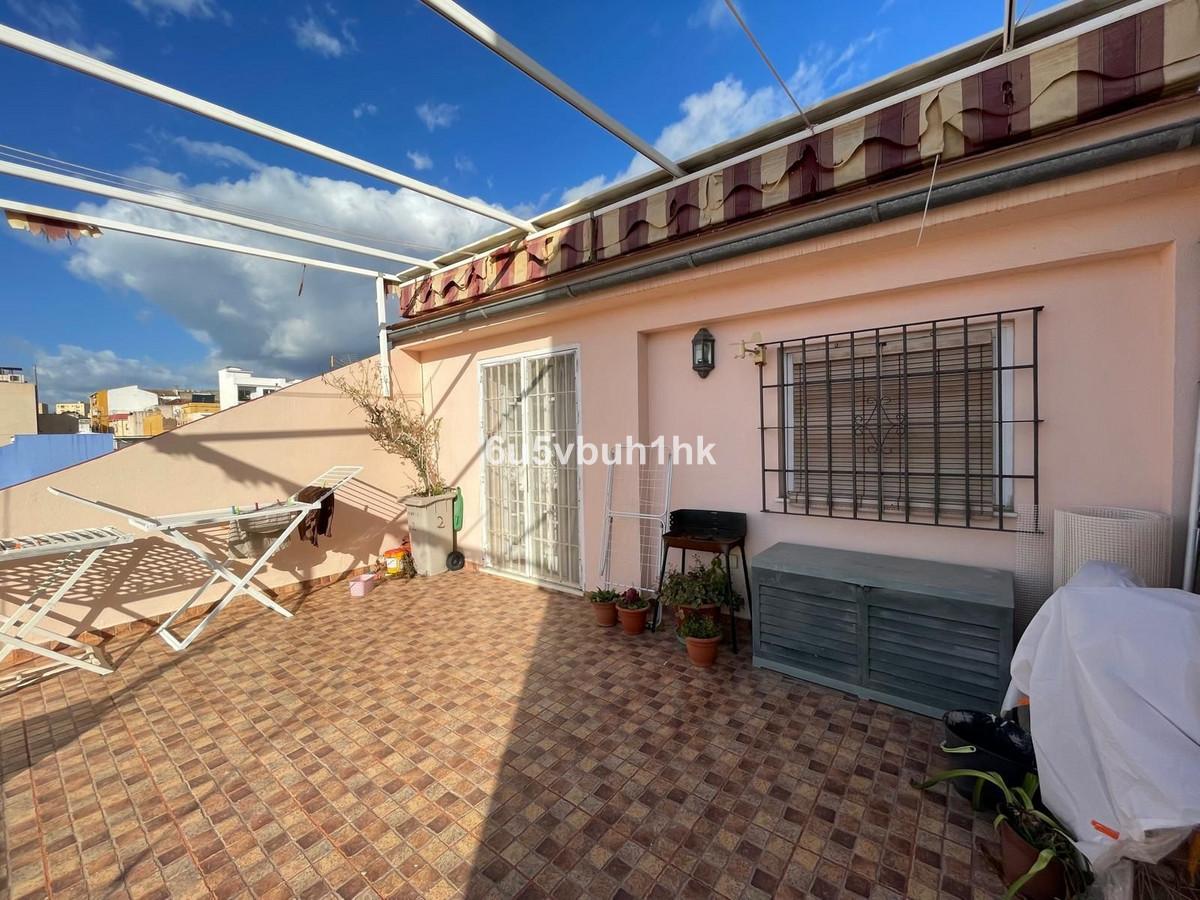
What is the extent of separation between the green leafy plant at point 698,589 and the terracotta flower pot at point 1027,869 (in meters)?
1.92

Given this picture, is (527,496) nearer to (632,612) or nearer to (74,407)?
(632,612)

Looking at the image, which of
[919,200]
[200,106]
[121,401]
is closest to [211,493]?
[200,106]

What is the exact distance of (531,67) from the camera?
2479mm

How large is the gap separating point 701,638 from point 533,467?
289 cm

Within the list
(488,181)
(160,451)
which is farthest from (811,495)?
(160,451)

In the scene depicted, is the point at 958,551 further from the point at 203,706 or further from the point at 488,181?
the point at 203,706

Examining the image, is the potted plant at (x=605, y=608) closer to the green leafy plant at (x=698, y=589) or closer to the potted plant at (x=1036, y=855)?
the green leafy plant at (x=698, y=589)

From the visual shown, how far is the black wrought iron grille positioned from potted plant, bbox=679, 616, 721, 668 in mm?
1123

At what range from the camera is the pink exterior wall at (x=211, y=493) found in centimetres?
405

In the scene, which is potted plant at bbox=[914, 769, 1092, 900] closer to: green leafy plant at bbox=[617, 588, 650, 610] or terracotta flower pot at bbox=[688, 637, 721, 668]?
terracotta flower pot at bbox=[688, 637, 721, 668]

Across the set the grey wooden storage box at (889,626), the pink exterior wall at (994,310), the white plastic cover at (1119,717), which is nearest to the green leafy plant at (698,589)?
the grey wooden storage box at (889,626)

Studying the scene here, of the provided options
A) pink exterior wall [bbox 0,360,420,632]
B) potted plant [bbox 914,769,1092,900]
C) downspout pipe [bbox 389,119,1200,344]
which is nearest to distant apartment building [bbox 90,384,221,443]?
pink exterior wall [bbox 0,360,420,632]

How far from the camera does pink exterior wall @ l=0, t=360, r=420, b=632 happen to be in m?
4.05

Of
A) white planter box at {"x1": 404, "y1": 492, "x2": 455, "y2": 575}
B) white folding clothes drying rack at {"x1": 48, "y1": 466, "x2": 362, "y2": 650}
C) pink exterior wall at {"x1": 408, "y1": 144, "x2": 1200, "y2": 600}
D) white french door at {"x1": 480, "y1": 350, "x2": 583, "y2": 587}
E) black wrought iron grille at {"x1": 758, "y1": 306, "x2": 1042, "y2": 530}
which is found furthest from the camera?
white planter box at {"x1": 404, "y1": 492, "x2": 455, "y2": 575}
